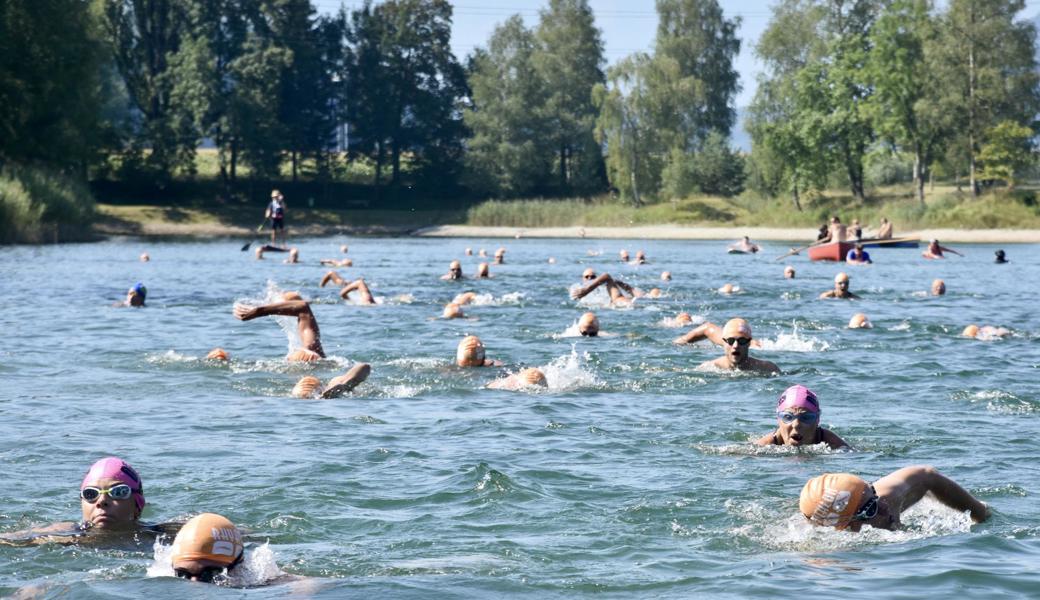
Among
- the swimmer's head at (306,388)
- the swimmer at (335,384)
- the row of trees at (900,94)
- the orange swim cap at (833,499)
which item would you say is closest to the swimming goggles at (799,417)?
the orange swim cap at (833,499)

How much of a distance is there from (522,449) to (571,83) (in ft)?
265

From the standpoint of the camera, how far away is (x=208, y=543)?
796 cm

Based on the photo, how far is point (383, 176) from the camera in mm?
94625

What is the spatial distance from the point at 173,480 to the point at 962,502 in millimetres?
6318

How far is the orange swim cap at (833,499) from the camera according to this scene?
9.16 m

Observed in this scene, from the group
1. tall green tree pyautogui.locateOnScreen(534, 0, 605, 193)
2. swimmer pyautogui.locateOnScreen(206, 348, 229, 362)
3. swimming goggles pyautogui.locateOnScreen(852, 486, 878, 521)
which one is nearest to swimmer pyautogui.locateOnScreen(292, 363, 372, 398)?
swimmer pyautogui.locateOnScreen(206, 348, 229, 362)

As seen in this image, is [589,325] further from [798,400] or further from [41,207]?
[41,207]

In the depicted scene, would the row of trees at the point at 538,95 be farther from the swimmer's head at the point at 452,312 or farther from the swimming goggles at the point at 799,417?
the swimming goggles at the point at 799,417

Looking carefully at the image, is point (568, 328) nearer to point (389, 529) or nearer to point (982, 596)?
point (389, 529)

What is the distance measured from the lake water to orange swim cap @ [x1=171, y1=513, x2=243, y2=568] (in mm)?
216

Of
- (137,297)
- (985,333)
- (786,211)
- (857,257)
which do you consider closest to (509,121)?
(786,211)

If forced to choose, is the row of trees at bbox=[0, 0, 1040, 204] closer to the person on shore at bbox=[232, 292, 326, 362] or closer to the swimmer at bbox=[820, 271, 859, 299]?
the swimmer at bbox=[820, 271, 859, 299]

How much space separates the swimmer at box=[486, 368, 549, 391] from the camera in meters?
16.7

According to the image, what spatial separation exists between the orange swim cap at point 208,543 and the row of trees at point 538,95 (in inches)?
2381
